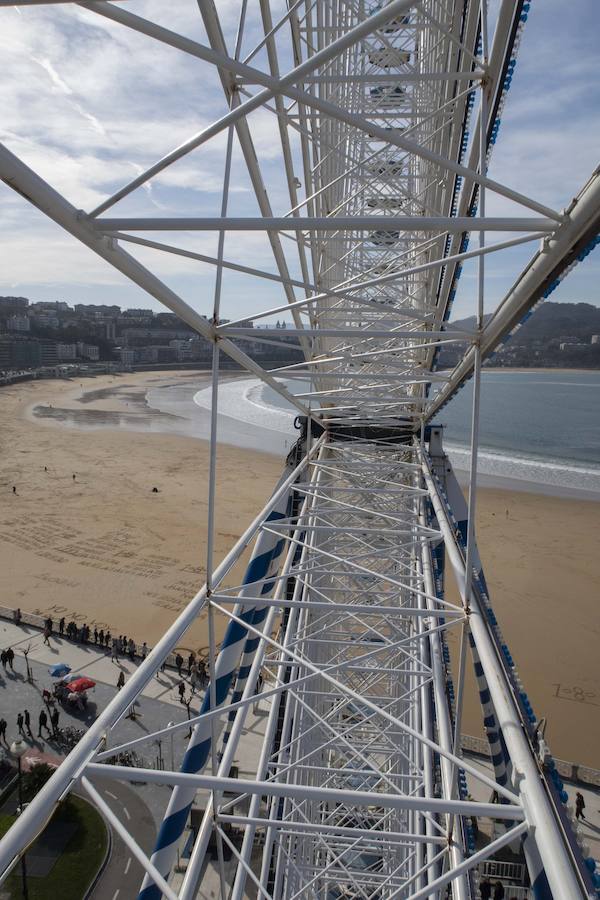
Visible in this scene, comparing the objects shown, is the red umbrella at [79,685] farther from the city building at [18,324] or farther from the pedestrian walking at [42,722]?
the city building at [18,324]

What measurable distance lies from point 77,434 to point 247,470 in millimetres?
14835

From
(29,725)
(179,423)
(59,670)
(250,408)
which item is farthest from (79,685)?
(250,408)

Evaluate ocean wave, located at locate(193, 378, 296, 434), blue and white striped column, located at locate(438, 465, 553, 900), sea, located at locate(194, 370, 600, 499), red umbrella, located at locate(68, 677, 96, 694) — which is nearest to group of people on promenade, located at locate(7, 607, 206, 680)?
red umbrella, located at locate(68, 677, 96, 694)

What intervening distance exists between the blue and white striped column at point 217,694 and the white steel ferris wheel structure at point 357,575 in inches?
0.6

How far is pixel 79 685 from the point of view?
11.4 metres

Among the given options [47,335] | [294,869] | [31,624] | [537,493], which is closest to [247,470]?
[537,493]

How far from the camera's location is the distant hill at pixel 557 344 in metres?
114

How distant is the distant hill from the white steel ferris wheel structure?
329ft

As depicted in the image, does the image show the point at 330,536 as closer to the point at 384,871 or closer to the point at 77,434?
the point at 384,871

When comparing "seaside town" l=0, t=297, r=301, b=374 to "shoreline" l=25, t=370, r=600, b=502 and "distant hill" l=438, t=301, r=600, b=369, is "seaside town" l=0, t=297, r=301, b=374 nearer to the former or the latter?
"shoreline" l=25, t=370, r=600, b=502

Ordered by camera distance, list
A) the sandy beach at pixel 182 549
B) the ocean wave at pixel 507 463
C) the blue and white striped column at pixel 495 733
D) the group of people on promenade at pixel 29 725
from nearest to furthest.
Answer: the blue and white striped column at pixel 495 733 < the group of people on promenade at pixel 29 725 < the sandy beach at pixel 182 549 < the ocean wave at pixel 507 463

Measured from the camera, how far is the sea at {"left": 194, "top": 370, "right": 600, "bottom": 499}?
32406 mm

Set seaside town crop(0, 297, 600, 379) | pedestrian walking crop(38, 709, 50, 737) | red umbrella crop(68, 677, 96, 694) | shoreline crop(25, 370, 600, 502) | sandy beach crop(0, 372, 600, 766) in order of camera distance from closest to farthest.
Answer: pedestrian walking crop(38, 709, 50, 737) < red umbrella crop(68, 677, 96, 694) < sandy beach crop(0, 372, 600, 766) < shoreline crop(25, 370, 600, 502) < seaside town crop(0, 297, 600, 379)

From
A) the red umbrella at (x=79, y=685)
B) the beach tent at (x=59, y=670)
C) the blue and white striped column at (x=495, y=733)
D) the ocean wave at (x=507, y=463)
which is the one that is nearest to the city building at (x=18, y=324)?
the ocean wave at (x=507, y=463)
